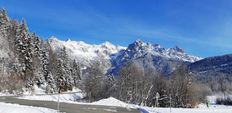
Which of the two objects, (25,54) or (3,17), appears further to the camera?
(3,17)

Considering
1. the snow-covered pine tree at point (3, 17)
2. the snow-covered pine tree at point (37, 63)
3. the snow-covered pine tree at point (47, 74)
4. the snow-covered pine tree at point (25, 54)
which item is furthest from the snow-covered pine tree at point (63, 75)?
the snow-covered pine tree at point (3, 17)

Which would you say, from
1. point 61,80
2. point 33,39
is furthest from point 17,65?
point 61,80

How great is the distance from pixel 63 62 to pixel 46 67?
7.22m

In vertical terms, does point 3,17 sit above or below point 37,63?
above

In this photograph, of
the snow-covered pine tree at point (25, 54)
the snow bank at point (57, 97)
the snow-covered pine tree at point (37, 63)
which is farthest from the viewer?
the snow-covered pine tree at point (37, 63)

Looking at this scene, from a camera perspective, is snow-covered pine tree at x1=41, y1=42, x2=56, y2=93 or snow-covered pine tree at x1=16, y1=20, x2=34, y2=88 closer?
snow-covered pine tree at x1=16, y1=20, x2=34, y2=88

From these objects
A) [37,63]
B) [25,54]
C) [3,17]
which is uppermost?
[3,17]

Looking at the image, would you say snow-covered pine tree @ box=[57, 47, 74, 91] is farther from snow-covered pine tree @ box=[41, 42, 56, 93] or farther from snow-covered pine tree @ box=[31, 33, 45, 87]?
snow-covered pine tree @ box=[31, 33, 45, 87]

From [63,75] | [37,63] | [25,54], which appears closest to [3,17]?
[37,63]

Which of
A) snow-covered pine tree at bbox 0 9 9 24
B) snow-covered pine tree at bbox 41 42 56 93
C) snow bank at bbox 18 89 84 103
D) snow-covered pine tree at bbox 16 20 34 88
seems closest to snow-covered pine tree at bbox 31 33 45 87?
snow-covered pine tree at bbox 41 42 56 93

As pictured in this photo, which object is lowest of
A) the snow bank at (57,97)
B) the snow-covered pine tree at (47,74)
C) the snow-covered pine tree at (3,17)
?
the snow bank at (57,97)

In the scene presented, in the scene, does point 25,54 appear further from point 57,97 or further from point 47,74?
point 47,74

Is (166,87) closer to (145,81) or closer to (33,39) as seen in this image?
(145,81)

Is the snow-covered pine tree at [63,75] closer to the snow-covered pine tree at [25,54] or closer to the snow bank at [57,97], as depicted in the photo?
the snow bank at [57,97]
